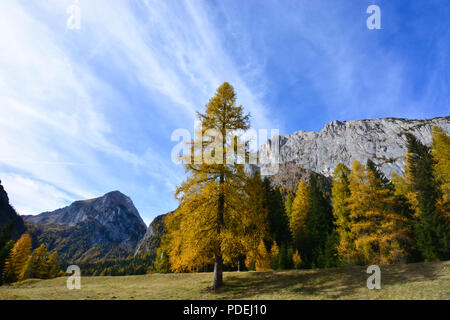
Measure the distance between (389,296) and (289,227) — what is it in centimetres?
2932

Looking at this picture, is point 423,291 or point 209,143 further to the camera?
point 209,143

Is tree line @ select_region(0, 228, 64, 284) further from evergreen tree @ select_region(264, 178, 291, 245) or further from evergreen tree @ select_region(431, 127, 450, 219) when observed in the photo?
evergreen tree @ select_region(431, 127, 450, 219)

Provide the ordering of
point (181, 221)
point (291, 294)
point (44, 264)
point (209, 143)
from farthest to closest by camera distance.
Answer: point (44, 264)
point (209, 143)
point (181, 221)
point (291, 294)

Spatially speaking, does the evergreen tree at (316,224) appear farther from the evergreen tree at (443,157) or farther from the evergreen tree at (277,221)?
the evergreen tree at (443,157)

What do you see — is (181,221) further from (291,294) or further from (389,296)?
(389,296)

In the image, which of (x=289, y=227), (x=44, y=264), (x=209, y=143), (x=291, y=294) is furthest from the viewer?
(x=44, y=264)

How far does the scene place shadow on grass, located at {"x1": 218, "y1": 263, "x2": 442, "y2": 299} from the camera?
1045 centimetres

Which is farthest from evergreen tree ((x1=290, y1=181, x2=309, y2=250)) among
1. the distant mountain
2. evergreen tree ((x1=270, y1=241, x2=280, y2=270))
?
the distant mountain

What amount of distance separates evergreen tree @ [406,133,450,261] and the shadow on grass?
15995 millimetres

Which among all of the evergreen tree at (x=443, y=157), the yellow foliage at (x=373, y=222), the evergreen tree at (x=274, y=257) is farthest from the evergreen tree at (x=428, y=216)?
the evergreen tree at (x=274, y=257)

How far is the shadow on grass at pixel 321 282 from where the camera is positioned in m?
10.5

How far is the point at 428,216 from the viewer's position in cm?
2606
